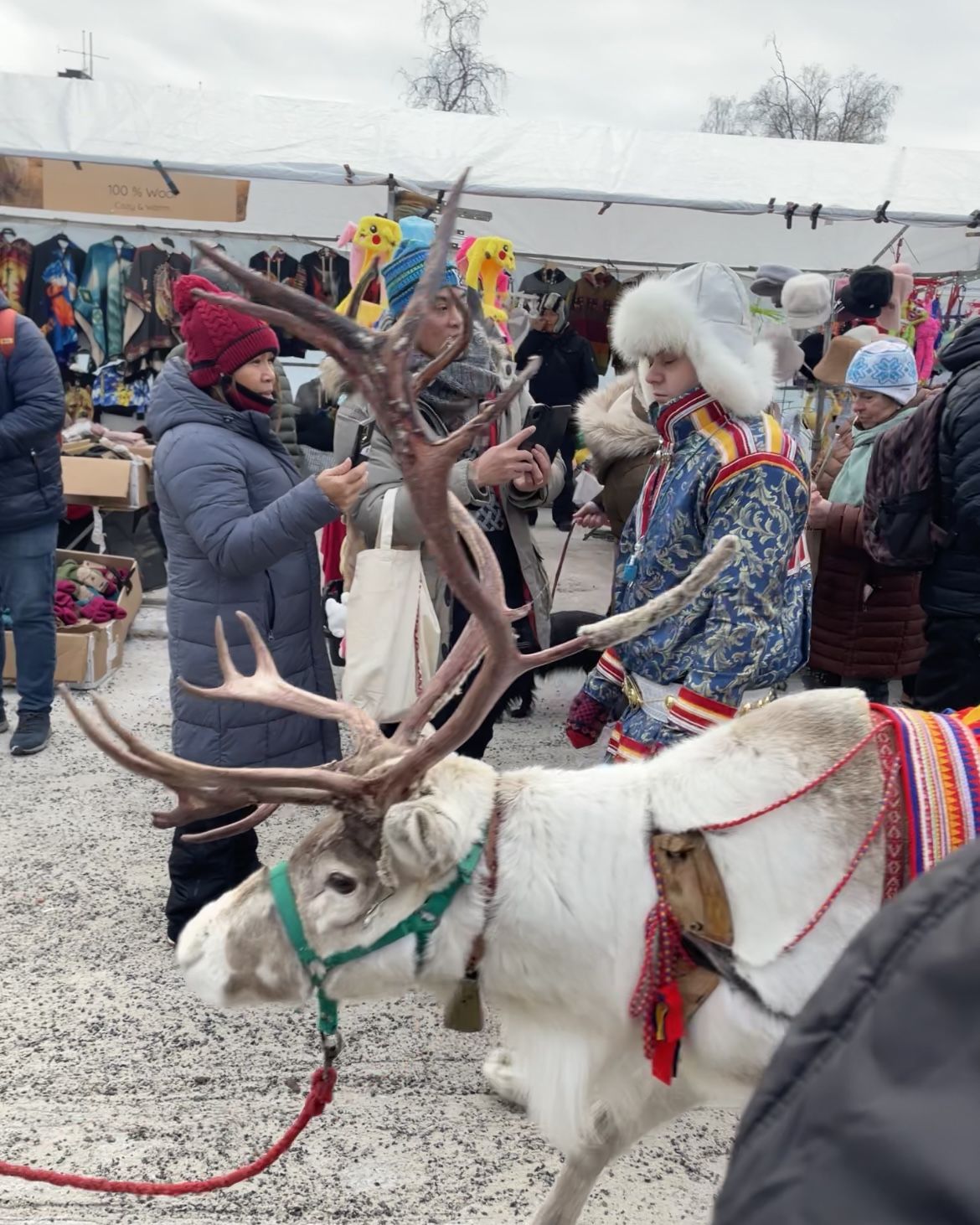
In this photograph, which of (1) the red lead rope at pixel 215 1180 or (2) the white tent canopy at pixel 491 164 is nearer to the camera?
(1) the red lead rope at pixel 215 1180

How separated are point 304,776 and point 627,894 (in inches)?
23.9

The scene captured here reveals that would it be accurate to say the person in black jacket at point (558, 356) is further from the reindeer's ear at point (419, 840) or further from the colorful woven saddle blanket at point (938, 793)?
the reindeer's ear at point (419, 840)

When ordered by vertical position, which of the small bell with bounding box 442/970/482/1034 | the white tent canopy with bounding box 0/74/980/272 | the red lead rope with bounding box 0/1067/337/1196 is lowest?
the red lead rope with bounding box 0/1067/337/1196

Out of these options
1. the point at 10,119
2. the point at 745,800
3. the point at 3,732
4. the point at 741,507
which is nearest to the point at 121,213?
the point at 10,119

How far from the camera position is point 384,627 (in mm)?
2781

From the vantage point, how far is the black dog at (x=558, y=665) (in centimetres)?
500

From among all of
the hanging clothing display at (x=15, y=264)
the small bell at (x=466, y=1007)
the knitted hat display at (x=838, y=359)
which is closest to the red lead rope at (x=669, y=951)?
the small bell at (x=466, y=1007)

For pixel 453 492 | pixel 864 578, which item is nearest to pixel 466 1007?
pixel 453 492

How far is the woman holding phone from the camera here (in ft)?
9.15

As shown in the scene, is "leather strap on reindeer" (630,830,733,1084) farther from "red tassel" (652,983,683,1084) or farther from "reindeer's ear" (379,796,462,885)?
"reindeer's ear" (379,796,462,885)

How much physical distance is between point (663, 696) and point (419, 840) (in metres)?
0.99

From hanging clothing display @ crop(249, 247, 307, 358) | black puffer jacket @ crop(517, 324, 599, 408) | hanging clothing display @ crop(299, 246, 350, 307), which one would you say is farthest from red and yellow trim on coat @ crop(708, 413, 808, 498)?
hanging clothing display @ crop(299, 246, 350, 307)

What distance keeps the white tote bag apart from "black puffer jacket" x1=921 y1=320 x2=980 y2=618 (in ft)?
6.30

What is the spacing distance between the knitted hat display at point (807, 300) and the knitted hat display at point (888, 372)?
2142 millimetres
